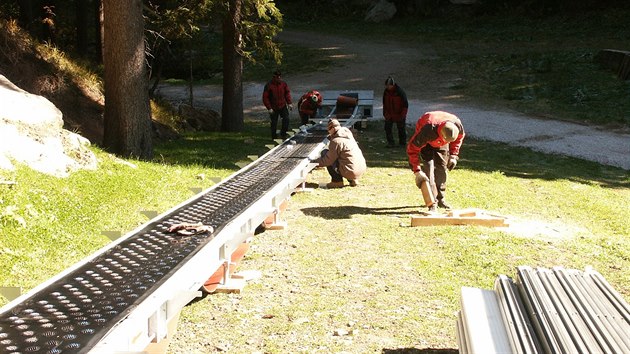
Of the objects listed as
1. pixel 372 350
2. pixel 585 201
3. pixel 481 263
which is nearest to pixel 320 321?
pixel 372 350

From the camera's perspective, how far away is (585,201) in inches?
568

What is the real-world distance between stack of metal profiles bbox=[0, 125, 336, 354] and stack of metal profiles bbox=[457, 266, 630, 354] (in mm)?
2189

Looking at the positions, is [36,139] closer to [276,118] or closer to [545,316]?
[545,316]

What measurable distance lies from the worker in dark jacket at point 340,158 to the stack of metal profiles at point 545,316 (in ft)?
24.1

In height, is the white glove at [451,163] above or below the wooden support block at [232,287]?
above

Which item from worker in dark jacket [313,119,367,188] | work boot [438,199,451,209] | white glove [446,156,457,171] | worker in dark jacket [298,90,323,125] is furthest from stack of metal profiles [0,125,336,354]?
worker in dark jacket [298,90,323,125]

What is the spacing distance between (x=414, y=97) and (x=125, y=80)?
1682 centimetres

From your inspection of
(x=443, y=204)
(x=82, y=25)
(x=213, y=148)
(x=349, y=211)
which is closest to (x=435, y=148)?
(x=443, y=204)

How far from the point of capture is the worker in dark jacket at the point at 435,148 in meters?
11.6

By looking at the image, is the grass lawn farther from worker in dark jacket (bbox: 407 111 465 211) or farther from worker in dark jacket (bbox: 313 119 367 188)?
worker in dark jacket (bbox: 407 111 465 211)

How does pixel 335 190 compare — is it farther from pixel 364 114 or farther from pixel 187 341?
pixel 364 114

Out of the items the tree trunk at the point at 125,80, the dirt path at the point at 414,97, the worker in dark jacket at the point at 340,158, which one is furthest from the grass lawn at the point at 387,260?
the dirt path at the point at 414,97

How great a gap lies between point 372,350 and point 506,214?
645 centimetres

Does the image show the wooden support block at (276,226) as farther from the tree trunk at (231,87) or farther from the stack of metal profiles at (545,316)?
the tree trunk at (231,87)
